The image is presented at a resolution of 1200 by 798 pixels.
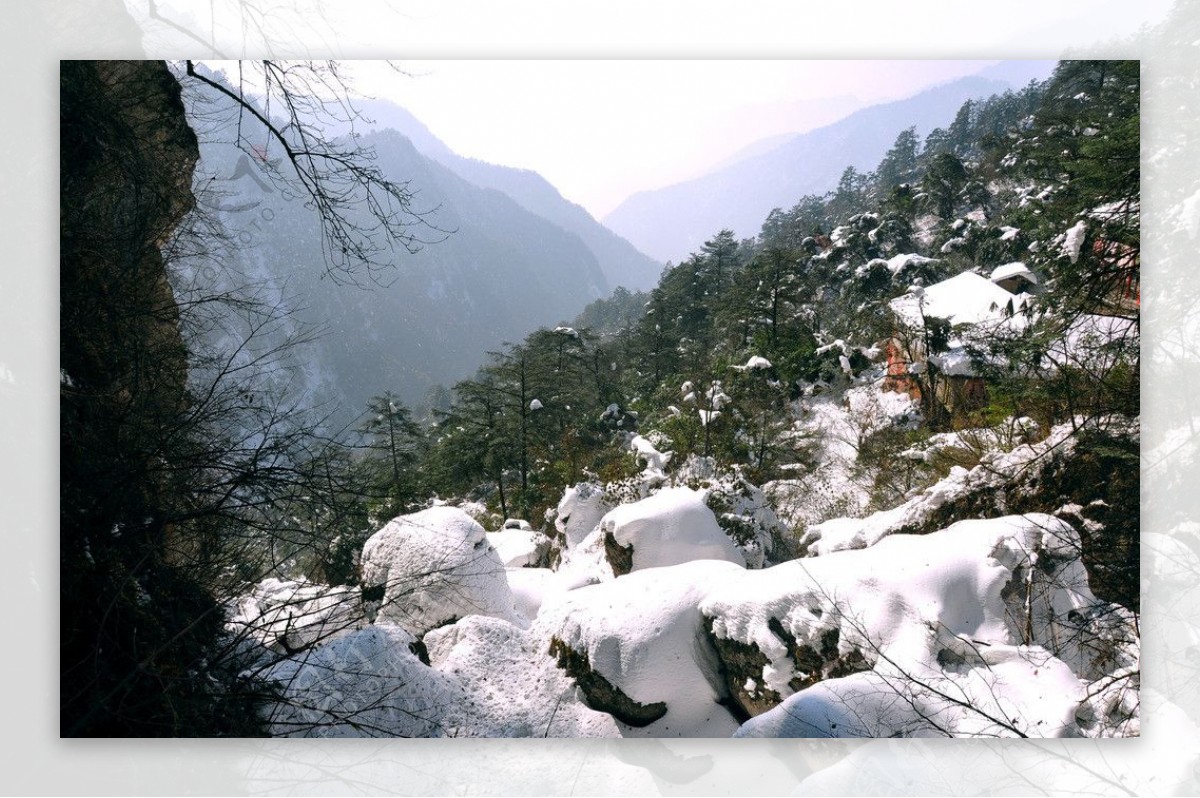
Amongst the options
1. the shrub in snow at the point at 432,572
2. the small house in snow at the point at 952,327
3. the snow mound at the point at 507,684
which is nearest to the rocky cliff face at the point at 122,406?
the shrub in snow at the point at 432,572

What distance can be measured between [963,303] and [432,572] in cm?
293

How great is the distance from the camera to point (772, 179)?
301cm

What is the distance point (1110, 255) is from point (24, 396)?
4.58 m

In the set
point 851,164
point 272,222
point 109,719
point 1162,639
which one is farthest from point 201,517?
point 1162,639

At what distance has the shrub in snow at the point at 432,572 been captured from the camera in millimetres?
2613

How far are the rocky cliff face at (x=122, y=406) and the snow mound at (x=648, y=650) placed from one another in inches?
57.9

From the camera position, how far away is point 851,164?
311cm

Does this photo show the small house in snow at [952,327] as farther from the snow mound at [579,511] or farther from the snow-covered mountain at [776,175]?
the snow mound at [579,511]

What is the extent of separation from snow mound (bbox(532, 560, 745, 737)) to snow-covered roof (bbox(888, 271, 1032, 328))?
5.45 feet

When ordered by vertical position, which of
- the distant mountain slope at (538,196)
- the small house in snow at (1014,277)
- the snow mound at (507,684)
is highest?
the distant mountain slope at (538,196)

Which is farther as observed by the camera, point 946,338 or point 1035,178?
point 946,338

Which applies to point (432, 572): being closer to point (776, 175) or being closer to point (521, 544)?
point (521, 544)

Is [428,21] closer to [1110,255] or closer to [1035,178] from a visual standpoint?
[1035,178]

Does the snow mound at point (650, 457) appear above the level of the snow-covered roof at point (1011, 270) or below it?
below
